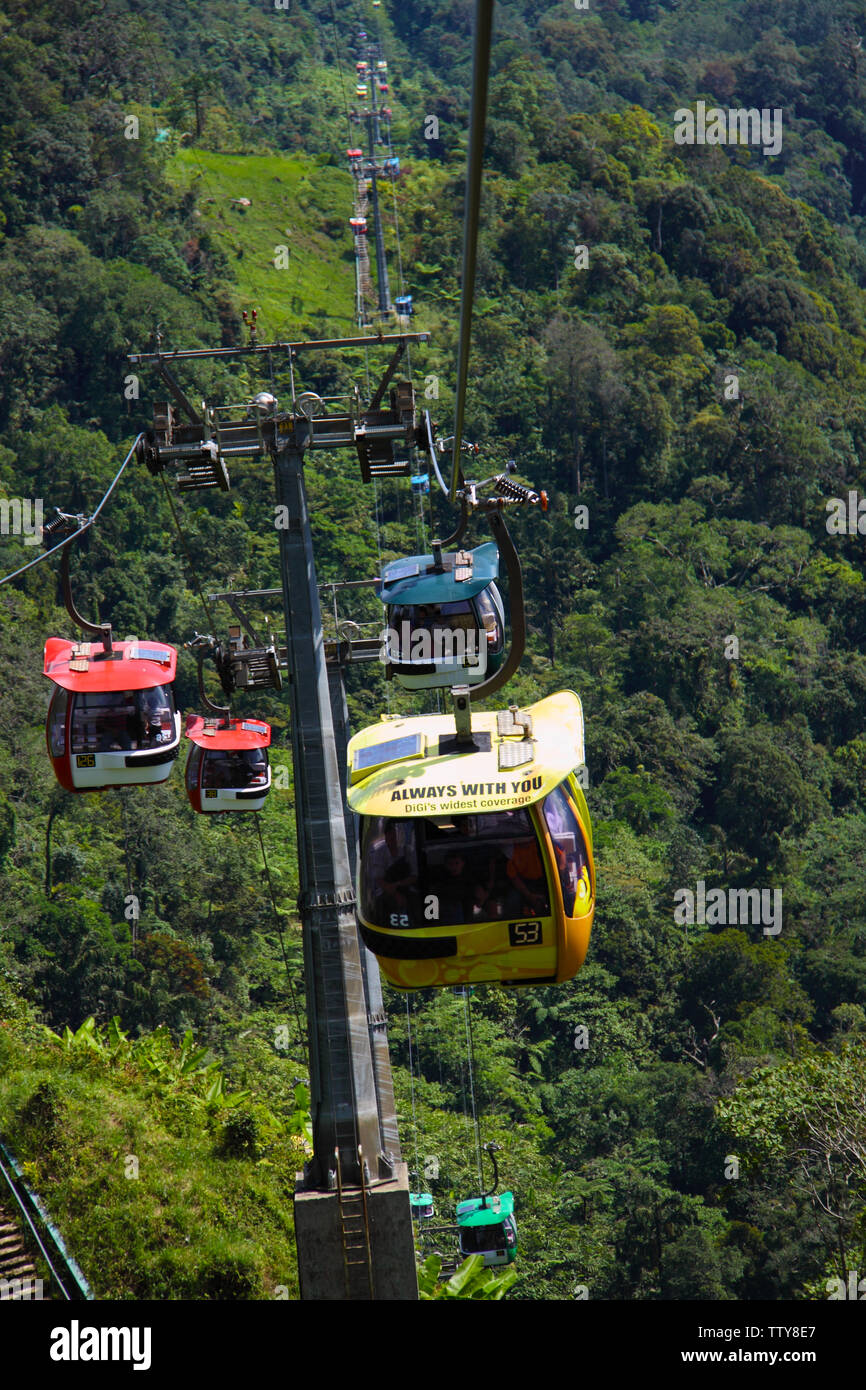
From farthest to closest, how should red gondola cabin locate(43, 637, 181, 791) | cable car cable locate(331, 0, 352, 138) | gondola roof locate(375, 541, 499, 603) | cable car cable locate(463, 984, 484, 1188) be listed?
cable car cable locate(331, 0, 352, 138) < cable car cable locate(463, 984, 484, 1188) < gondola roof locate(375, 541, 499, 603) < red gondola cabin locate(43, 637, 181, 791)

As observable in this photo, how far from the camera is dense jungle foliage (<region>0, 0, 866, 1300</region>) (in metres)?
31.0

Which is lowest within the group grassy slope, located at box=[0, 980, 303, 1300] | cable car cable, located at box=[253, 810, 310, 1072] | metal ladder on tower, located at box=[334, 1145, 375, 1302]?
cable car cable, located at box=[253, 810, 310, 1072]

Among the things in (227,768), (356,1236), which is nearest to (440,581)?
(227,768)

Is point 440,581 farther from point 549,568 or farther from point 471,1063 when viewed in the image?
point 549,568

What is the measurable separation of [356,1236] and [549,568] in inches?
1652

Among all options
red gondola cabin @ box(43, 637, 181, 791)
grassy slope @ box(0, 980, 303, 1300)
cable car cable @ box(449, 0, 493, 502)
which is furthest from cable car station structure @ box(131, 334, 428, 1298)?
grassy slope @ box(0, 980, 303, 1300)

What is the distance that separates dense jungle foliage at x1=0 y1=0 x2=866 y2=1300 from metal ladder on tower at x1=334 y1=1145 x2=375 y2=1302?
25.3 ft

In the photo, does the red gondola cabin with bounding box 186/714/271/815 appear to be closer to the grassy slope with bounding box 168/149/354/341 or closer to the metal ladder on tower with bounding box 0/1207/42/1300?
the metal ladder on tower with bounding box 0/1207/42/1300

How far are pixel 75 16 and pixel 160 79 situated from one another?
13.6 feet

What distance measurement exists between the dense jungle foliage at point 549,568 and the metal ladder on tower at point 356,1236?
7705 millimetres

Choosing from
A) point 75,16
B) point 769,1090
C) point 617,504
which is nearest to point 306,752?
point 769,1090

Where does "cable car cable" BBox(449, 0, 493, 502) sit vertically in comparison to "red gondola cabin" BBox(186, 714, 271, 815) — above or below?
above

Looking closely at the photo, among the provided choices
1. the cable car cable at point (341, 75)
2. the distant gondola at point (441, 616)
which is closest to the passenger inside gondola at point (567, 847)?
the distant gondola at point (441, 616)

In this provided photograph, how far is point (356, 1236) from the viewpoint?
1253 cm
